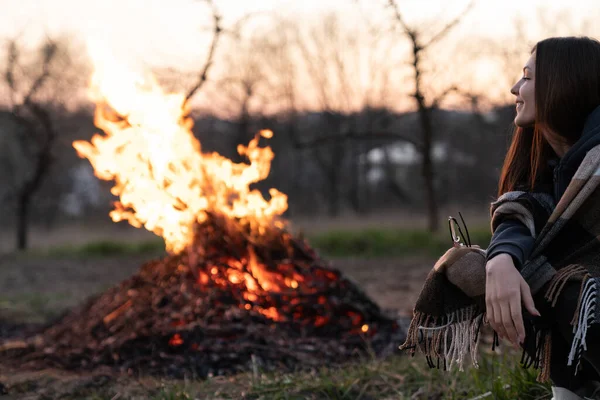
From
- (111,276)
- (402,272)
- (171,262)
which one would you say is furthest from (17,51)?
(171,262)

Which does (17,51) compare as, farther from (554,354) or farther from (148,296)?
(554,354)

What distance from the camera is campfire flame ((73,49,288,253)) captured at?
6188 mm

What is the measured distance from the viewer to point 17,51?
17250 mm

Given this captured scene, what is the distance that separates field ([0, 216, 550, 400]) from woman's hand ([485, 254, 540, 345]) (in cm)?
116


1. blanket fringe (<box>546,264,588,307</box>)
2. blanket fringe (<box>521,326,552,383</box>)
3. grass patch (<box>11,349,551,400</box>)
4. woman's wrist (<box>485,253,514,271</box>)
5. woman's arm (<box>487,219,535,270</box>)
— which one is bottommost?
grass patch (<box>11,349,551,400</box>)

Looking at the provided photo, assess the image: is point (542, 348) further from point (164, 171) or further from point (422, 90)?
point (422, 90)

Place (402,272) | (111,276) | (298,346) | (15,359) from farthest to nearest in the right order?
(111,276) < (402,272) < (15,359) < (298,346)

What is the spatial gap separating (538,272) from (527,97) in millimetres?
664

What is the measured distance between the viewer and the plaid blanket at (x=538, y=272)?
2.21 metres

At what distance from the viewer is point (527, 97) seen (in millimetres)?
2496

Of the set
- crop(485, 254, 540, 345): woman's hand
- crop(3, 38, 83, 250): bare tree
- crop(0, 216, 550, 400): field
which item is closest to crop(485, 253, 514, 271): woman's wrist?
crop(485, 254, 540, 345): woman's hand

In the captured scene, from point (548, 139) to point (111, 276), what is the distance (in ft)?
35.0

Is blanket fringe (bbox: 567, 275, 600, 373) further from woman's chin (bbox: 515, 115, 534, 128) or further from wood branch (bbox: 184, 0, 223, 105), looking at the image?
wood branch (bbox: 184, 0, 223, 105)

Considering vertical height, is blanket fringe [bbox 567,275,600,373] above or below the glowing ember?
above
